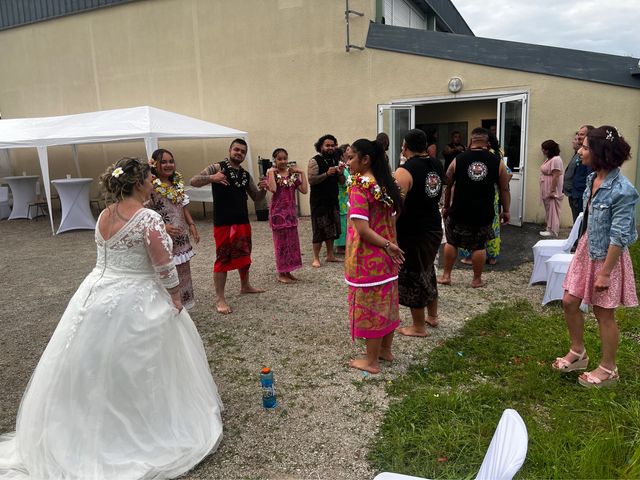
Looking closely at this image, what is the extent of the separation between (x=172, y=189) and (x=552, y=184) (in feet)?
21.0

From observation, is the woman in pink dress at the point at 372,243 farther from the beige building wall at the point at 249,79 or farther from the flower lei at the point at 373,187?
the beige building wall at the point at 249,79

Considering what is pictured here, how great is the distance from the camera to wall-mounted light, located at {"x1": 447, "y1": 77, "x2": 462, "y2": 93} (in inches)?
359

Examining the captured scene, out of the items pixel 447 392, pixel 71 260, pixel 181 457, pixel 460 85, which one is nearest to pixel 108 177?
pixel 181 457

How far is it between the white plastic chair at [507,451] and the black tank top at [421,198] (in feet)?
6.91

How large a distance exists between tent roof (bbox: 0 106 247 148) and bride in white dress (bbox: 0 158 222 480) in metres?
7.33

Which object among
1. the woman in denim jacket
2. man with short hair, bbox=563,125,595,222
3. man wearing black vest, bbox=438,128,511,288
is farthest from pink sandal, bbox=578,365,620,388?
man with short hair, bbox=563,125,595,222

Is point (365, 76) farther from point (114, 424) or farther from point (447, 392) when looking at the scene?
point (114, 424)

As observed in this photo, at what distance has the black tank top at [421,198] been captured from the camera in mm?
3693

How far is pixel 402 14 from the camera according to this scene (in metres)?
12.6

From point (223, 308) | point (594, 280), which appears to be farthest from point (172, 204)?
point (594, 280)

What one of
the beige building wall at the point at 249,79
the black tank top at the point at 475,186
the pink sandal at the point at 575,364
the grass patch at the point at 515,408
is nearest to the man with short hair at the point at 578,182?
the beige building wall at the point at 249,79

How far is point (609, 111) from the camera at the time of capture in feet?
26.6

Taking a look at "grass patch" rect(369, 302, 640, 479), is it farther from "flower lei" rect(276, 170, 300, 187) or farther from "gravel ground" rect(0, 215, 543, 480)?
"flower lei" rect(276, 170, 300, 187)

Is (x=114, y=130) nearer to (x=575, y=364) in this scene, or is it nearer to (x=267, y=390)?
(x=267, y=390)
